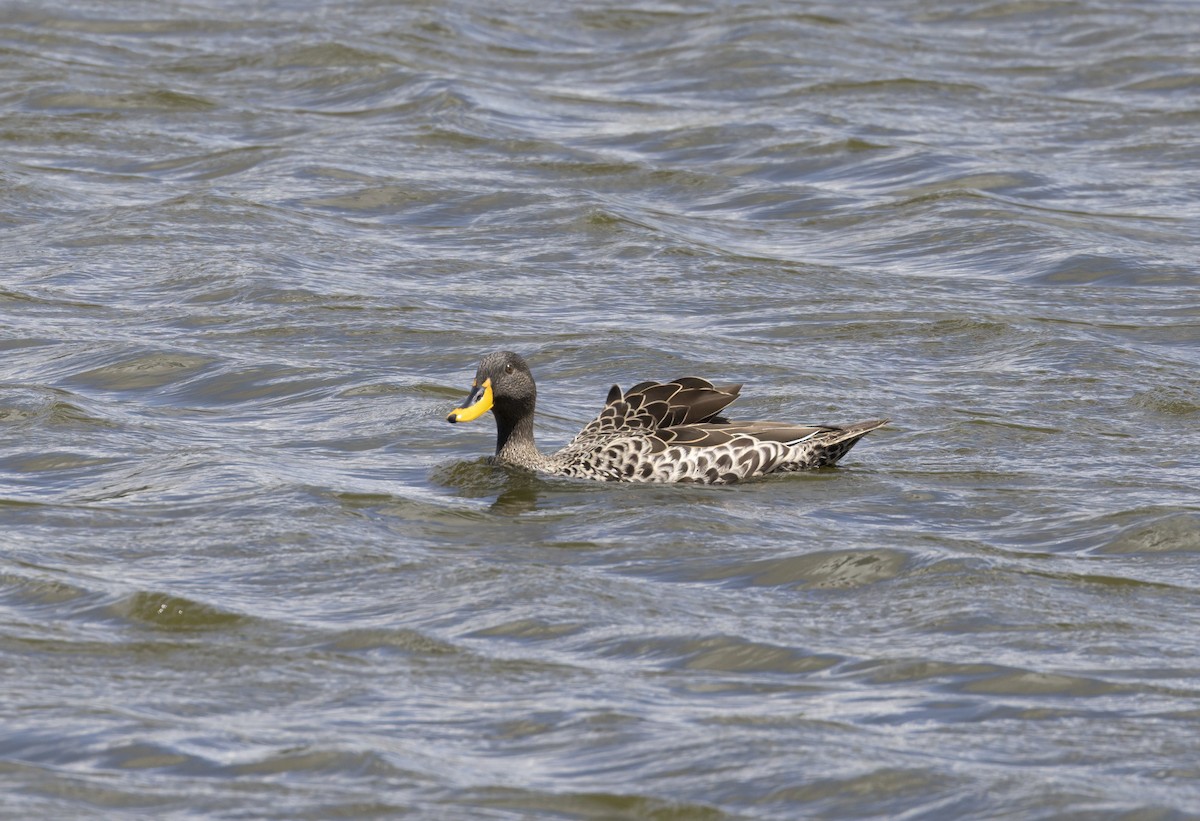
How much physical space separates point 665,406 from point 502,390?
2.80 ft

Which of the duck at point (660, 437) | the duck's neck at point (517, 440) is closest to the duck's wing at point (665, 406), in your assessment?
the duck at point (660, 437)

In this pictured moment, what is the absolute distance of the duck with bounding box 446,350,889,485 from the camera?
11.0 metres

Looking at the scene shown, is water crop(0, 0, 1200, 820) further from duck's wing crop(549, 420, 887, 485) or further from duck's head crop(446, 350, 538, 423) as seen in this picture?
duck's head crop(446, 350, 538, 423)

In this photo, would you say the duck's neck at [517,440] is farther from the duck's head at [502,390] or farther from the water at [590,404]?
the water at [590,404]

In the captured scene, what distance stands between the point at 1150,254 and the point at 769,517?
6.70 metres

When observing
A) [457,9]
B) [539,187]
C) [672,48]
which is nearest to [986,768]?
[539,187]

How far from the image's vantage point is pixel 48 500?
10.6 meters

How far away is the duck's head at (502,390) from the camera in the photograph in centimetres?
1123

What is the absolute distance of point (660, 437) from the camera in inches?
436

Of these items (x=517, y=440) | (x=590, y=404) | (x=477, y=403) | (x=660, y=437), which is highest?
(x=477, y=403)

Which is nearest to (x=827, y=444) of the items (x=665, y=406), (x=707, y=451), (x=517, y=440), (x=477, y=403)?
(x=707, y=451)

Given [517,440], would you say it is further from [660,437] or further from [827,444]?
[827,444]

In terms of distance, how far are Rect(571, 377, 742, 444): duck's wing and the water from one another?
0.46 metres

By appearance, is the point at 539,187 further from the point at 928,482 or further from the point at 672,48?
the point at 928,482
